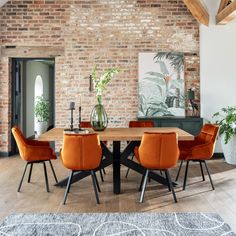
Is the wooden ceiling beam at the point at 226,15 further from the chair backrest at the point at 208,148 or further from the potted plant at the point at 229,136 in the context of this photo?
the chair backrest at the point at 208,148

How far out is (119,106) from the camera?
23.2 feet

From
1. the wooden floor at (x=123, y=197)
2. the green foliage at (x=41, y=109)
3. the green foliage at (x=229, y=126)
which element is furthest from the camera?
the green foliage at (x=41, y=109)

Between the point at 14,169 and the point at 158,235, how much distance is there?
11.8 ft

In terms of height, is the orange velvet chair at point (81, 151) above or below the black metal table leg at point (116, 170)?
above

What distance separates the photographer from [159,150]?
147 inches

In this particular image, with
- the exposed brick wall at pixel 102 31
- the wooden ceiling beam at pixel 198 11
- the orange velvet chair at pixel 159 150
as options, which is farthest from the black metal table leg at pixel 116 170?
the wooden ceiling beam at pixel 198 11

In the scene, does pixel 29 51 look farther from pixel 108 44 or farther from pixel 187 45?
pixel 187 45

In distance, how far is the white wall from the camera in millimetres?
6801

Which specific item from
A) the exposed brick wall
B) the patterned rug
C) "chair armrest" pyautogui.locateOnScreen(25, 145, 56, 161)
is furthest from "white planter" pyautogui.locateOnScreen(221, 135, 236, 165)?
"chair armrest" pyautogui.locateOnScreen(25, 145, 56, 161)

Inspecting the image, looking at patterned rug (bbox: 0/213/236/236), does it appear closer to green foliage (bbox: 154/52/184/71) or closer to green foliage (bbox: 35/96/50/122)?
green foliage (bbox: 154/52/184/71)

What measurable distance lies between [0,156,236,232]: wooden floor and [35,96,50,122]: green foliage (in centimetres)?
453

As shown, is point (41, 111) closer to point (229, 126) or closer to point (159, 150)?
point (229, 126)

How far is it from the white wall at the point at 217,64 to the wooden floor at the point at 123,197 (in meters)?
2.14

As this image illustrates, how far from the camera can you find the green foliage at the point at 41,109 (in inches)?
376
